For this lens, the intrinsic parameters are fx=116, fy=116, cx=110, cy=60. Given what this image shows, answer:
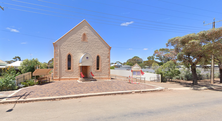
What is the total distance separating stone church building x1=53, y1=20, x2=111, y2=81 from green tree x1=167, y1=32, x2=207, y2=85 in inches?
409

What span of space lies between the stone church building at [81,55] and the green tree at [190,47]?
10393 millimetres

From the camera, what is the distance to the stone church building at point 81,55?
1661 centimetres

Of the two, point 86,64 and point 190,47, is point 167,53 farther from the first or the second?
point 86,64

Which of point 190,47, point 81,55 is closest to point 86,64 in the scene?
point 81,55

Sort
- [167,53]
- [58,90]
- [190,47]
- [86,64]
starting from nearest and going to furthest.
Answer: [58,90] < [190,47] < [86,64] < [167,53]

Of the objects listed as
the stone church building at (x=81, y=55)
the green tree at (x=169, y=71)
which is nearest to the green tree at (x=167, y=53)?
the green tree at (x=169, y=71)

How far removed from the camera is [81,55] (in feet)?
58.0

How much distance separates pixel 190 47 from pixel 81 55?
14671 mm

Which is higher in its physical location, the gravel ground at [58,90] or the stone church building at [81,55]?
the stone church building at [81,55]

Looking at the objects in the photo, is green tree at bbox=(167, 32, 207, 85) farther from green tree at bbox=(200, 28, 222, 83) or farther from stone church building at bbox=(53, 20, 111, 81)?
stone church building at bbox=(53, 20, 111, 81)

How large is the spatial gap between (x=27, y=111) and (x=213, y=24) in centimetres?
2554

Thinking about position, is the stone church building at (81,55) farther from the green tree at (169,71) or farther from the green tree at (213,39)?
the green tree at (213,39)

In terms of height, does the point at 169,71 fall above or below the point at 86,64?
below

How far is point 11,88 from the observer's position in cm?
1084
